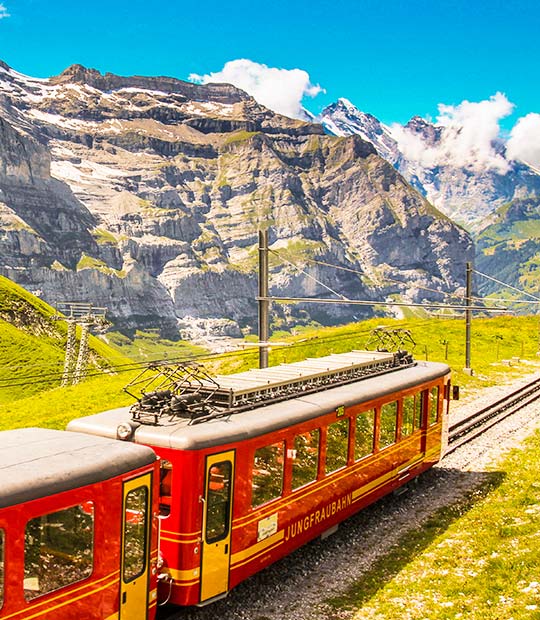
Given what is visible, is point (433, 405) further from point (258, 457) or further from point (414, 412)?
point (258, 457)

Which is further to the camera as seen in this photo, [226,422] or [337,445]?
[337,445]

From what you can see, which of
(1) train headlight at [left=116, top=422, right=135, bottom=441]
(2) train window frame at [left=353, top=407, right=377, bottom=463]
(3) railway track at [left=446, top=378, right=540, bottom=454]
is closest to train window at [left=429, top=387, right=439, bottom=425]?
(2) train window frame at [left=353, top=407, right=377, bottom=463]

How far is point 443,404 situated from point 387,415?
4.58 meters

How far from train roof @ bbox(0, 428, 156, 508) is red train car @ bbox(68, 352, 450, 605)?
46.6 inches

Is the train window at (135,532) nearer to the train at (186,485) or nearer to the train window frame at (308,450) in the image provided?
the train at (186,485)

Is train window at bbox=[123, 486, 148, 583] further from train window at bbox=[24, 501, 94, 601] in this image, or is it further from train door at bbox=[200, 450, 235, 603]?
train door at bbox=[200, 450, 235, 603]

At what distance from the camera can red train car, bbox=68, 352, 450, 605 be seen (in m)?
11.0

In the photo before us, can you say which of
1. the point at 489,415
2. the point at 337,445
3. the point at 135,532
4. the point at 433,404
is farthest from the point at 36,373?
the point at 135,532

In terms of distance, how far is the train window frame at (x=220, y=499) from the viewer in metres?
11.2

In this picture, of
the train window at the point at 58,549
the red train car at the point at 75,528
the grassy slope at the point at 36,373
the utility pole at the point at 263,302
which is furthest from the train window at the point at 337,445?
the grassy slope at the point at 36,373

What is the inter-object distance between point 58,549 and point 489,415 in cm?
2482

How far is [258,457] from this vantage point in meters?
12.3

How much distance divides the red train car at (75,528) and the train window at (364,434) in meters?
6.41

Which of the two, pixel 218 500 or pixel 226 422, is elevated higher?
pixel 226 422
